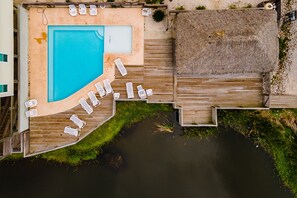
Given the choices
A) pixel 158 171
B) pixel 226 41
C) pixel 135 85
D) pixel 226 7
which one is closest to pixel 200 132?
pixel 158 171

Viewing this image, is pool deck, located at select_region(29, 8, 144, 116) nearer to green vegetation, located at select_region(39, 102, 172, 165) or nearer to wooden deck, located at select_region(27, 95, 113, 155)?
wooden deck, located at select_region(27, 95, 113, 155)

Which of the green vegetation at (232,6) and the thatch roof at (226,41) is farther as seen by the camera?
the green vegetation at (232,6)

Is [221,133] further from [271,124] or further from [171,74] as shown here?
[171,74]

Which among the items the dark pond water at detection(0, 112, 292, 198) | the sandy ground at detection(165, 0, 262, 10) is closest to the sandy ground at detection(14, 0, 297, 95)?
the sandy ground at detection(165, 0, 262, 10)

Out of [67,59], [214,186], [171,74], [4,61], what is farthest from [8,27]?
[214,186]

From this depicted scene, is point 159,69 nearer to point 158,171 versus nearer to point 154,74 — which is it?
point 154,74

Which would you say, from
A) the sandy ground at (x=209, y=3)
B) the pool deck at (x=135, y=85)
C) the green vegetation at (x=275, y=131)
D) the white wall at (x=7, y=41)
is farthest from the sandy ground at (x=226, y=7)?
the white wall at (x=7, y=41)

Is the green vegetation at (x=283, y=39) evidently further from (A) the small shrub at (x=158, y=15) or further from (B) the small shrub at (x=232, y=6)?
(A) the small shrub at (x=158, y=15)
